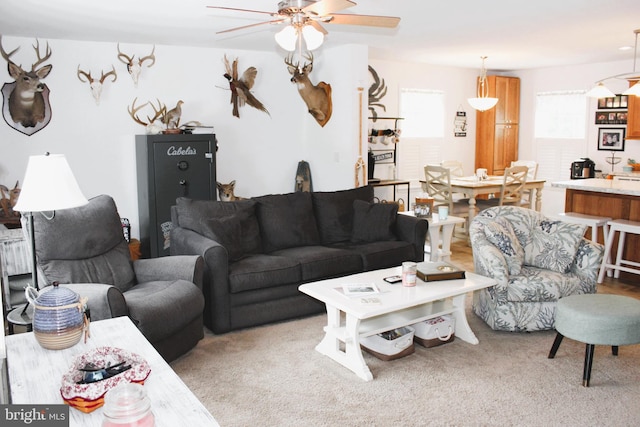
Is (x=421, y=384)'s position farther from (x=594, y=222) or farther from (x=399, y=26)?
(x=399, y=26)

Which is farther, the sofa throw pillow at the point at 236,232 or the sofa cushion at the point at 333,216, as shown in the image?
the sofa cushion at the point at 333,216

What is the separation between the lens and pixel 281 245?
4766 millimetres

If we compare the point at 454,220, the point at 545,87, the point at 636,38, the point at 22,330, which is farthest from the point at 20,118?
the point at 545,87

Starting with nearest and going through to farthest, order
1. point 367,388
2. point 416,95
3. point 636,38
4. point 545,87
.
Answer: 1. point 367,388
2. point 636,38
3. point 416,95
4. point 545,87

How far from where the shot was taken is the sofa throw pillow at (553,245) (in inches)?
162

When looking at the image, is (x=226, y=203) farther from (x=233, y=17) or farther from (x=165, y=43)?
(x=165, y=43)

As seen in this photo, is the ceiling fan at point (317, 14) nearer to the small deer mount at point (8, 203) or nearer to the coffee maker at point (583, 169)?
the small deer mount at point (8, 203)

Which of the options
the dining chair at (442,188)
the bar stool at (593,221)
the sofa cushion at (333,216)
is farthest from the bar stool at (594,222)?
the sofa cushion at (333,216)

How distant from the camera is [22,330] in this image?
419 centimetres

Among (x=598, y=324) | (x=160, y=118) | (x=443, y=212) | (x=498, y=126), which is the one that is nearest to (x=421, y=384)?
(x=598, y=324)

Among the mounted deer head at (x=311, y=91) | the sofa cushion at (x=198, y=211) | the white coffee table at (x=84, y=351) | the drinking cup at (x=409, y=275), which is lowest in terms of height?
the drinking cup at (x=409, y=275)

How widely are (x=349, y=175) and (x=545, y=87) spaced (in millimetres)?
4265

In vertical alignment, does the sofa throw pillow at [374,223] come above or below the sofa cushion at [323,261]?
above

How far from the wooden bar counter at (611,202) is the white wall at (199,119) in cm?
239
